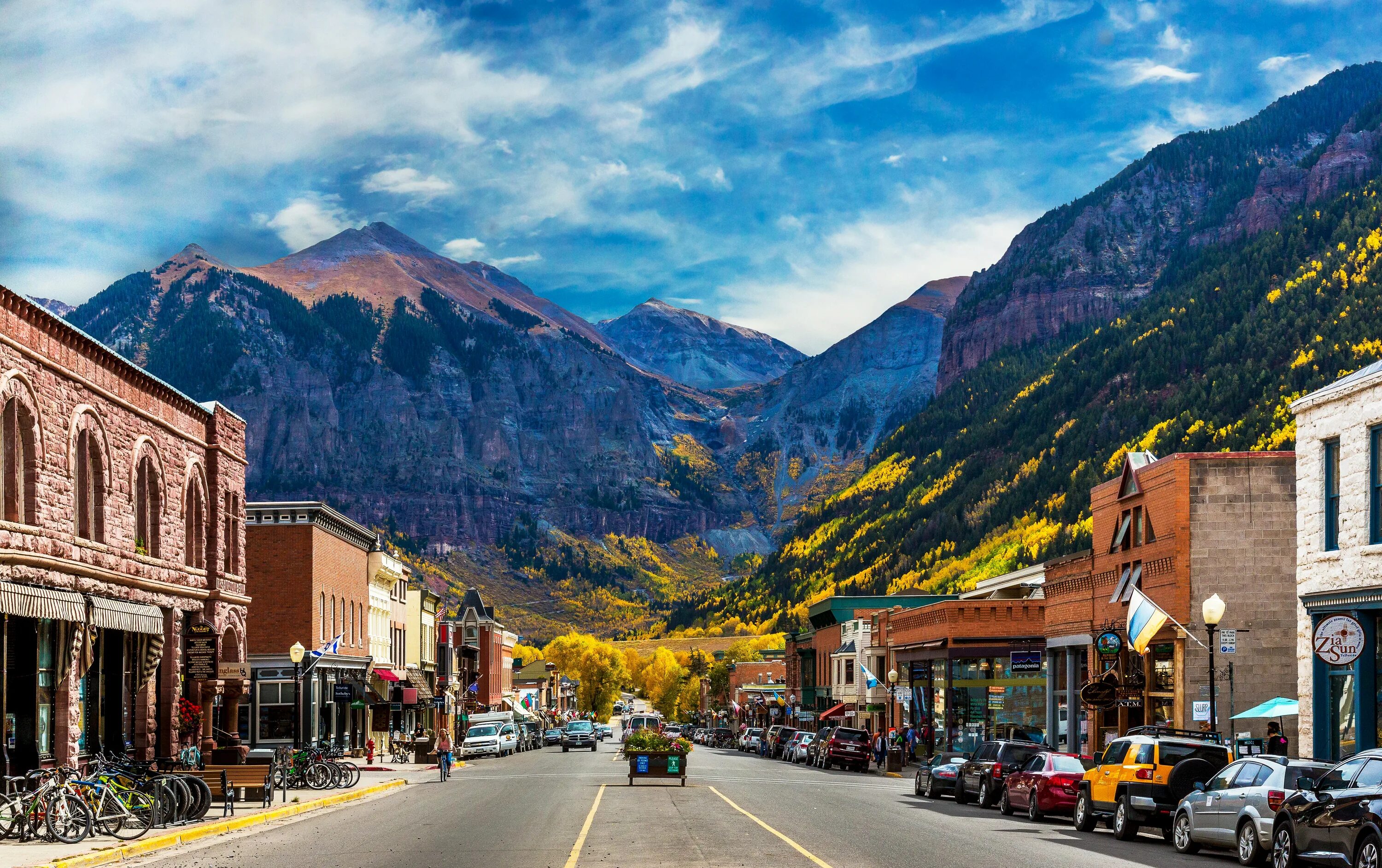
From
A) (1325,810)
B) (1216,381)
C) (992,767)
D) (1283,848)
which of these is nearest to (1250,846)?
(1283,848)

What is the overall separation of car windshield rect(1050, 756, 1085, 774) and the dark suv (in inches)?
52.5

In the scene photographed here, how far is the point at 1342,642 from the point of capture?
29219mm

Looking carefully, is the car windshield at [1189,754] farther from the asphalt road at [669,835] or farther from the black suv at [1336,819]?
the black suv at [1336,819]

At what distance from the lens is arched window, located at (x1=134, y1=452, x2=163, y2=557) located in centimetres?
3859

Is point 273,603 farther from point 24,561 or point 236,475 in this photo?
point 24,561

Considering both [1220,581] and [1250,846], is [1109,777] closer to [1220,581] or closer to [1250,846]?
[1250,846]

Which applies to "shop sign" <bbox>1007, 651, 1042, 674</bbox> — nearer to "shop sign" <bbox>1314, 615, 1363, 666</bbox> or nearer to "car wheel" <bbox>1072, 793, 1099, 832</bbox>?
"car wheel" <bbox>1072, 793, 1099, 832</bbox>

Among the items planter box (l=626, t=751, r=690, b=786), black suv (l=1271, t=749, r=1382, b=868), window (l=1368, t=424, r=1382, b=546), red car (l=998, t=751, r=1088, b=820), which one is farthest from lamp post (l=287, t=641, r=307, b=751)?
black suv (l=1271, t=749, r=1382, b=868)

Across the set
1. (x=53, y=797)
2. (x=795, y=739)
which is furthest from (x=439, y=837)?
(x=795, y=739)

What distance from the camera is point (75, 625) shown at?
32219 millimetres

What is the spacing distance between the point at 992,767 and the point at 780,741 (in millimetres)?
52001

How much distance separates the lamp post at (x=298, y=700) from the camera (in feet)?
170

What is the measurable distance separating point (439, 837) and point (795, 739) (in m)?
53.4

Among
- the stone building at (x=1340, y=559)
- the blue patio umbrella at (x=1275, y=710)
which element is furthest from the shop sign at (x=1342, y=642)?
the blue patio umbrella at (x=1275, y=710)
